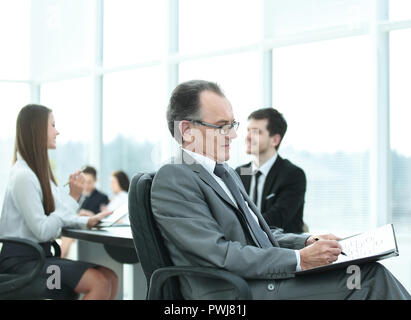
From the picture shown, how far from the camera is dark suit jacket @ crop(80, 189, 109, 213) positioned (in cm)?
598

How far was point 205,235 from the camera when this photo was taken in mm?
1545

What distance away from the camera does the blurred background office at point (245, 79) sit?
420 cm

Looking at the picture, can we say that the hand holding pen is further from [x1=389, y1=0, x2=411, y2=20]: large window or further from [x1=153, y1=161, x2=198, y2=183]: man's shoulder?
[x1=389, y1=0, x2=411, y2=20]: large window

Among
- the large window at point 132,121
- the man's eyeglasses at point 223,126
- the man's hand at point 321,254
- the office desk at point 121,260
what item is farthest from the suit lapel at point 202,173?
the large window at point 132,121

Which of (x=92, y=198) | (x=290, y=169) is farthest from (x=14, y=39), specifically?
(x=290, y=169)

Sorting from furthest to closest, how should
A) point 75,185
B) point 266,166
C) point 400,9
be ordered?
point 400,9 < point 266,166 < point 75,185

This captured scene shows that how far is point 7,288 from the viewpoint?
2420mm

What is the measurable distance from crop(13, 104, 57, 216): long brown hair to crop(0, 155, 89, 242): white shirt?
0.10ft

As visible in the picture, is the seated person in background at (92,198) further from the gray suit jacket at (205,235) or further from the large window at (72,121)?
the gray suit jacket at (205,235)

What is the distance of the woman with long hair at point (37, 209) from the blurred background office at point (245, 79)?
1425 millimetres

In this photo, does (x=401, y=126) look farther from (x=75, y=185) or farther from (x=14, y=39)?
(x=14, y=39)

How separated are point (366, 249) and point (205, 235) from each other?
0.51m
